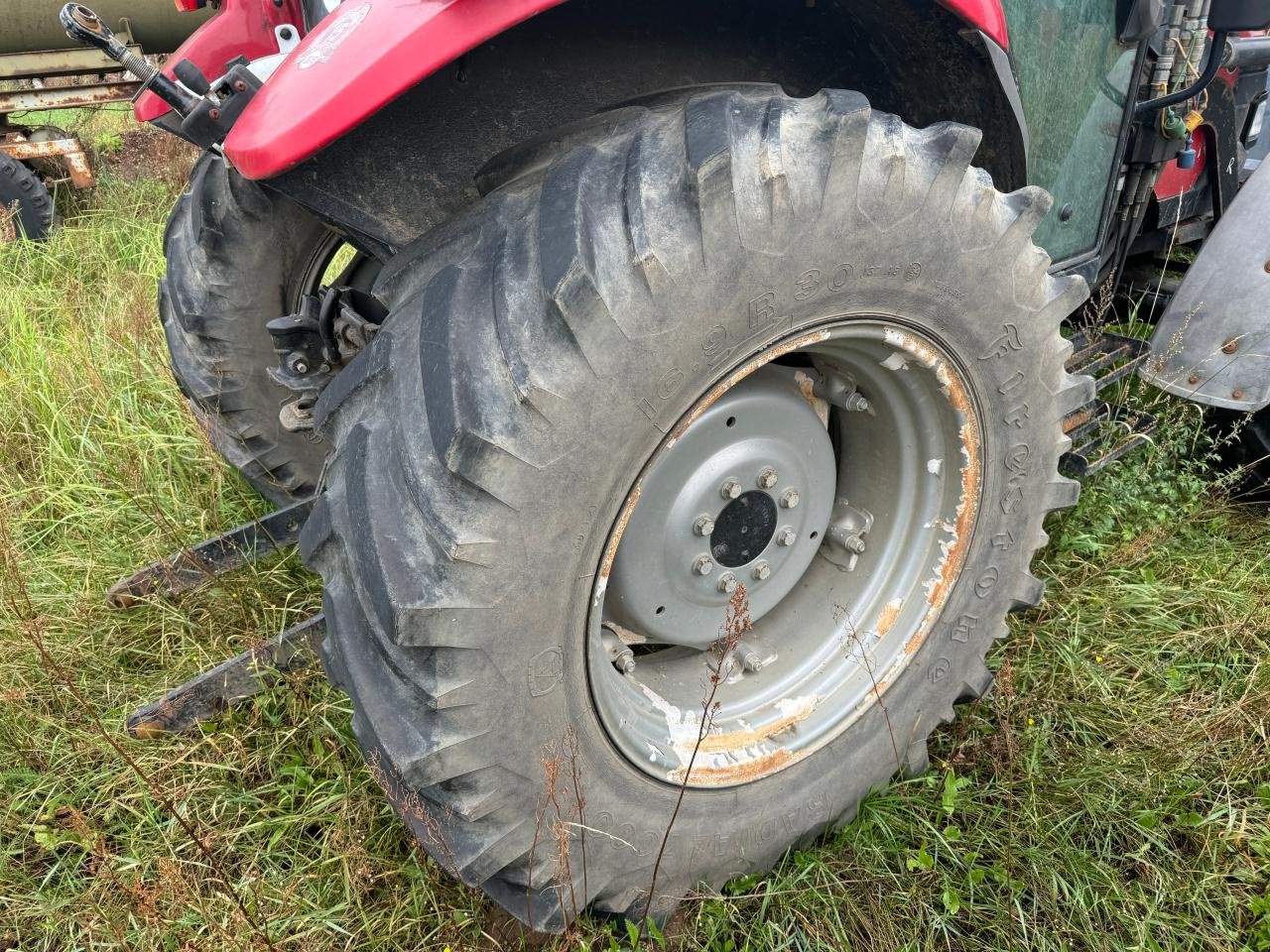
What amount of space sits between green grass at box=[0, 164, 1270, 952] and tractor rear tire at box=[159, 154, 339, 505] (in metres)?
0.34

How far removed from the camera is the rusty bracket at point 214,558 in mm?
2430

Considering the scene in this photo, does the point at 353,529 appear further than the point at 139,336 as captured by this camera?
No

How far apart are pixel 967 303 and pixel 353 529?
1100 mm

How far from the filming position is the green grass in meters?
1.80

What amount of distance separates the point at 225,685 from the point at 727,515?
4.05 feet

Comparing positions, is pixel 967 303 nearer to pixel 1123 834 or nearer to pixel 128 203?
pixel 1123 834

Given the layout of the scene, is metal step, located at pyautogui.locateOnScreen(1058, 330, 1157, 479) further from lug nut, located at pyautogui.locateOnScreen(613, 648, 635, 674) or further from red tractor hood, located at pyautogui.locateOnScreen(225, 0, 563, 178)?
red tractor hood, located at pyautogui.locateOnScreen(225, 0, 563, 178)

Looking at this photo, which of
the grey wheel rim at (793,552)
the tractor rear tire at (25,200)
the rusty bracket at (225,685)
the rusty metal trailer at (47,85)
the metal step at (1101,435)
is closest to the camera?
the grey wheel rim at (793,552)

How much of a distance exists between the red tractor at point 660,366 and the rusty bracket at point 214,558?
17.8 inches

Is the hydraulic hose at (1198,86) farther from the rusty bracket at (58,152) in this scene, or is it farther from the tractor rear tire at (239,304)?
the rusty bracket at (58,152)

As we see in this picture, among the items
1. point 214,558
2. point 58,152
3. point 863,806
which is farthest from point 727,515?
point 58,152

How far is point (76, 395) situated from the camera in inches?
138

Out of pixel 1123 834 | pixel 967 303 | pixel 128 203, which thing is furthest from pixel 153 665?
pixel 128 203

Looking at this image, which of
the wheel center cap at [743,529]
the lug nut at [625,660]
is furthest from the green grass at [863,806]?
the wheel center cap at [743,529]
